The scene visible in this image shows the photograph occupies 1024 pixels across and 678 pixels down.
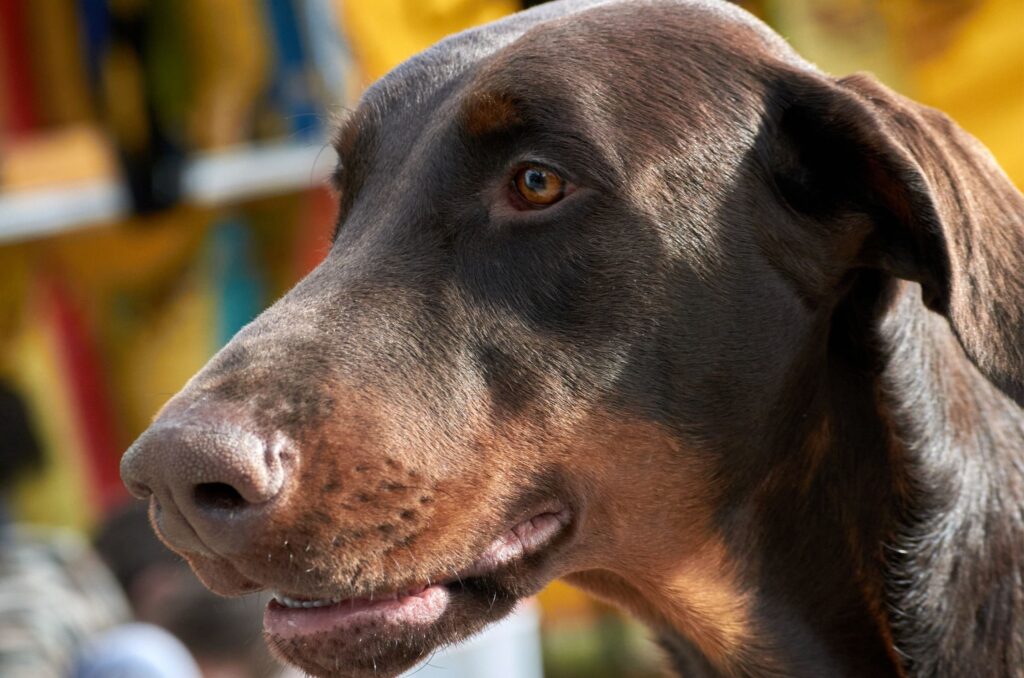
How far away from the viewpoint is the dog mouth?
8.14 feet

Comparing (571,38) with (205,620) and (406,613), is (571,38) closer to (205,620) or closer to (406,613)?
(406,613)

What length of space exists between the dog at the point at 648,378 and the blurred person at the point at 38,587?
121 inches

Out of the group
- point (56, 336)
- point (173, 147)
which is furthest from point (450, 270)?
point (56, 336)

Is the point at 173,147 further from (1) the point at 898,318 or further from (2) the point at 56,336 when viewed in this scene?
(1) the point at 898,318

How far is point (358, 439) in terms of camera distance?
7.82ft

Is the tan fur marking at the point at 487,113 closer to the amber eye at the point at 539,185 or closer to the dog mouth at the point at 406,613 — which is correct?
the amber eye at the point at 539,185

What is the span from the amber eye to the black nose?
2.20ft

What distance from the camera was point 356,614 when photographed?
98.0 inches

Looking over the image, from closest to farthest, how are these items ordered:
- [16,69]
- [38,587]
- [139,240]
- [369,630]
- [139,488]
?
1. [139,488]
2. [369,630]
3. [38,587]
4. [139,240]
5. [16,69]

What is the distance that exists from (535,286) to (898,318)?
751 millimetres

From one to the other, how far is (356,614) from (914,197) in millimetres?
1238

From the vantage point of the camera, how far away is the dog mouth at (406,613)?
8.14ft

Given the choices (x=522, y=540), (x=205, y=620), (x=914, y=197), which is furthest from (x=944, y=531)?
(x=205, y=620)

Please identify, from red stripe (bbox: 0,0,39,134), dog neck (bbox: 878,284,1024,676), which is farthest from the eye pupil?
red stripe (bbox: 0,0,39,134)
